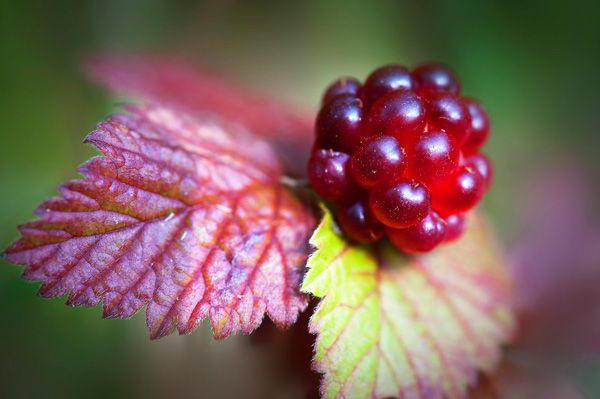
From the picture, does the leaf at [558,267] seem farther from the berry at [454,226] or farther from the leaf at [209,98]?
the leaf at [209,98]

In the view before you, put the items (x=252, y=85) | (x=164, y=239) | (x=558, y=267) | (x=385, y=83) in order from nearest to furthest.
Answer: (x=164, y=239) → (x=385, y=83) → (x=558, y=267) → (x=252, y=85)

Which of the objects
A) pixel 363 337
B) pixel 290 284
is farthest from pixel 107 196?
pixel 363 337

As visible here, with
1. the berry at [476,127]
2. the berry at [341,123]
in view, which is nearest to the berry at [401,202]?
the berry at [341,123]

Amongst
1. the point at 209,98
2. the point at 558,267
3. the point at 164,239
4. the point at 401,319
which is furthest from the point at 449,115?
the point at 558,267

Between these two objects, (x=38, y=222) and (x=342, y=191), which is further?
(x=342, y=191)

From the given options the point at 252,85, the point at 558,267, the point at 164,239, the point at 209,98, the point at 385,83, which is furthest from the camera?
the point at 252,85

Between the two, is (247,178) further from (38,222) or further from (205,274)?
(38,222)

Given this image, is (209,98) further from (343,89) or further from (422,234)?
(422,234)
